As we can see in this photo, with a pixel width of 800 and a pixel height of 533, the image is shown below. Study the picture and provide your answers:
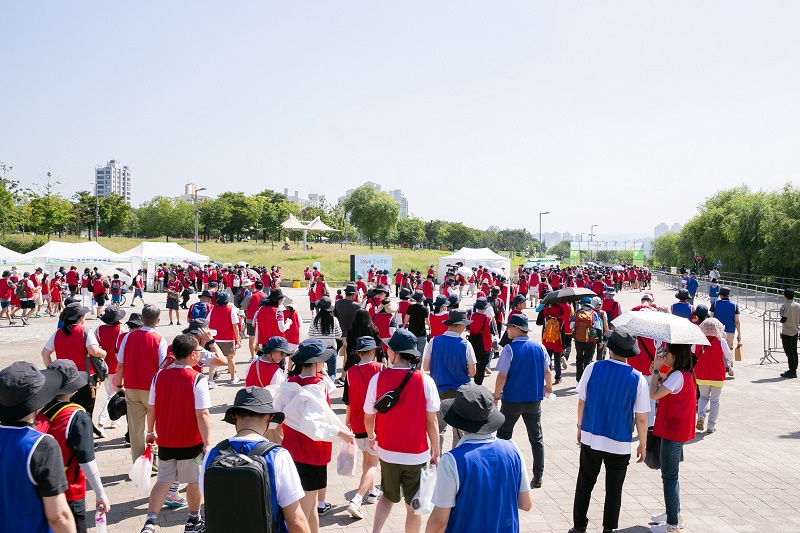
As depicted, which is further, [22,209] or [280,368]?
[22,209]

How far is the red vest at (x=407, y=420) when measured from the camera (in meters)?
4.56

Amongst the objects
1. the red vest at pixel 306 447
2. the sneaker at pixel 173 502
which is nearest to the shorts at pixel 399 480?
the red vest at pixel 306 447

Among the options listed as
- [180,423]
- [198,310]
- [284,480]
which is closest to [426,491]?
[284,480]

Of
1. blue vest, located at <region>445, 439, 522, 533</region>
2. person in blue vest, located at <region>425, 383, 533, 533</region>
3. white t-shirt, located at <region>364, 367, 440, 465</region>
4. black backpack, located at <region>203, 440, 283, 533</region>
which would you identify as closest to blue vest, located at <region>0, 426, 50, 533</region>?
black backpack, located at <region>203, 440, 283, 533</region>

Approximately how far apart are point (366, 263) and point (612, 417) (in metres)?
27.4

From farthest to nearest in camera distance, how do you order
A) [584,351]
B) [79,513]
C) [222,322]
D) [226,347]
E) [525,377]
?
[584,351], [226,347], [222,322], [525,377], [79,513]

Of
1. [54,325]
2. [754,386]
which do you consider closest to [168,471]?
[754,386]

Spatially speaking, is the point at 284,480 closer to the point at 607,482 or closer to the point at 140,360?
the point at 607,482

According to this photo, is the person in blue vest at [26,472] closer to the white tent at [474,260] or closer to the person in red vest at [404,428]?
the person in red vest at [404,428]

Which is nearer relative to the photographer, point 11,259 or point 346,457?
point 346,457

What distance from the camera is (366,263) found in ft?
105

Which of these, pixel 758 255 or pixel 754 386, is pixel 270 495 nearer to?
pixel 754 386

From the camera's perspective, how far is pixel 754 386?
38.4ft

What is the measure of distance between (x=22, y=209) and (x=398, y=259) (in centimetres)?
3795
